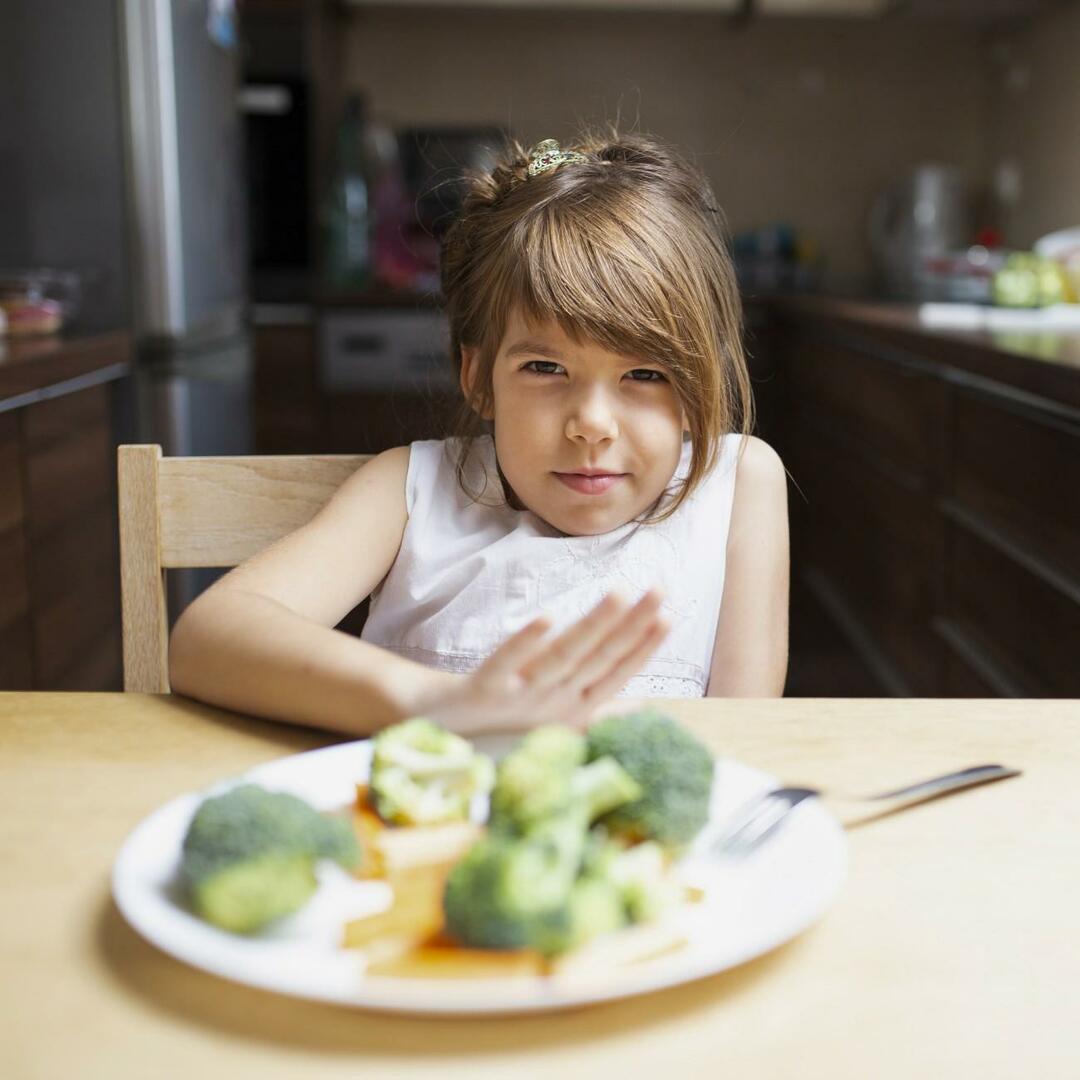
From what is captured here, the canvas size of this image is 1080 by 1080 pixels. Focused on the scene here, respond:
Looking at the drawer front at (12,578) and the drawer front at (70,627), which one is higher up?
the drawer front at (12,578)

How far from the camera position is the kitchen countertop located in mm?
1807

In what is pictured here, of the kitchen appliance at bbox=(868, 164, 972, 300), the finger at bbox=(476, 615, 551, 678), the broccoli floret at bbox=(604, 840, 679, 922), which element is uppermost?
the kitchen appliance at bbox=(868, 164, 972, 300)

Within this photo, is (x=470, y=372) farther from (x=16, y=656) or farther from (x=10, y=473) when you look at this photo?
(x=16, y=656)

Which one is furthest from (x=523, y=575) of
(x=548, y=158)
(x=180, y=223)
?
(x=180, y=223)

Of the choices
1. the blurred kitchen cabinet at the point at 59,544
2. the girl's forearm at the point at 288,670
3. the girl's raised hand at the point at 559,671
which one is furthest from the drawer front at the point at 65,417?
the girl's raised hand at the point at 559,671

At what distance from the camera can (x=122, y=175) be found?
2.64 meters

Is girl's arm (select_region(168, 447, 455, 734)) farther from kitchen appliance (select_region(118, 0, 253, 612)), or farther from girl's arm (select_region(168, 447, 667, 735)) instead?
kitchen appliance (select_region(118, 0, 253, 612))

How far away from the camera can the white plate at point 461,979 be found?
41 cm

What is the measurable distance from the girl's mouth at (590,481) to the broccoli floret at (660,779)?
496 mm

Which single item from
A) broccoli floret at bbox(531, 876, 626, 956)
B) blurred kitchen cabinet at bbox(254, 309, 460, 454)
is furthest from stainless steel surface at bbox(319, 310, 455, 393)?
broccoli floret at bbox(531, 876, 626, 956)

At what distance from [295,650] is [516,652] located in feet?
0.57

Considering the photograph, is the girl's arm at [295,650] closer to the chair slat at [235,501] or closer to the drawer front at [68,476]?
the chair slat at [235,501]

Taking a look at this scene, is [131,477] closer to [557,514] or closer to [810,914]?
[557,514]

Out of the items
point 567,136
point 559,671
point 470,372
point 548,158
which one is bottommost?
point 559,671
